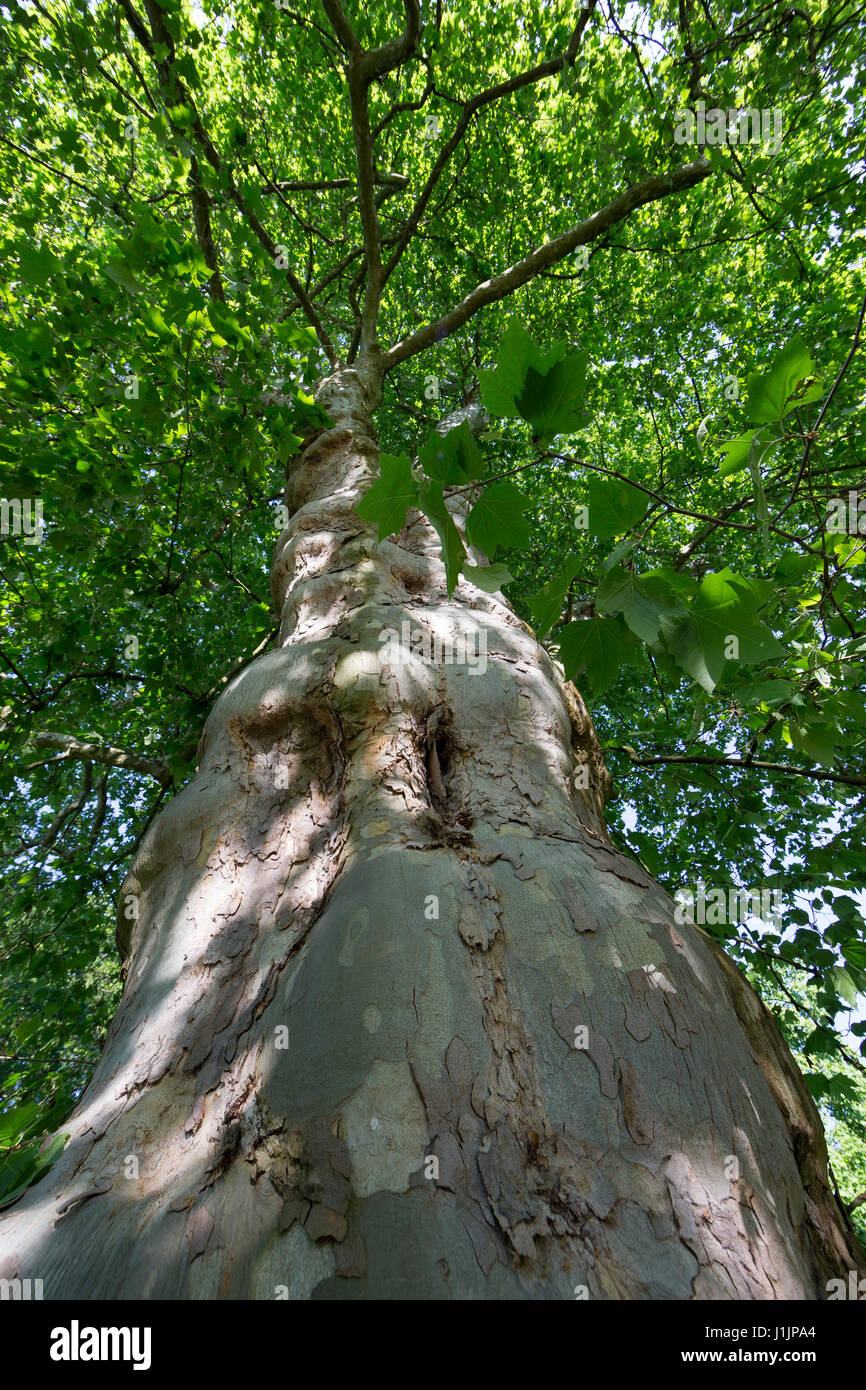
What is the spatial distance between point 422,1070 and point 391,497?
0.96m

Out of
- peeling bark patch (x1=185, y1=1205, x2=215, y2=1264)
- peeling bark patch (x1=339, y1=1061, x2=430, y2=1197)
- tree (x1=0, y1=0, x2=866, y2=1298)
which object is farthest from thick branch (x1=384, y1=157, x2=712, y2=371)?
peeling bark patch (x1=185, y1=1205, x2=215, y2=1264)

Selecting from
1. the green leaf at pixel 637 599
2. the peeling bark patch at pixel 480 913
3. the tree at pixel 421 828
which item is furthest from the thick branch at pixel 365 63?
the peeling bark patch at pixel 480 913

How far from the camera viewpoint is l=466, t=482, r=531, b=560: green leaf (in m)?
1.01

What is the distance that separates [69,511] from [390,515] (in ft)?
9.84

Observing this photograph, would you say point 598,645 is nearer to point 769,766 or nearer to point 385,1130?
point 385,1130

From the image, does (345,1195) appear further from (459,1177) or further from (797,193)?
(797,193)

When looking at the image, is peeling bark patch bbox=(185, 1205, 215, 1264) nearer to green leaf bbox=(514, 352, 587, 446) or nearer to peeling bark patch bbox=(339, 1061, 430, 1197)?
peeling bark patch bbox=(339, 1061, 430, 1197)

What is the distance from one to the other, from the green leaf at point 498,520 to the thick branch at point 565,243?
5077 mm

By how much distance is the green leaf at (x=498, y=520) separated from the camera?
3.31 feet

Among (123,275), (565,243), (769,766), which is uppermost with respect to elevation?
(565,243)

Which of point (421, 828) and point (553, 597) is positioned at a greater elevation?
point (553, 597)

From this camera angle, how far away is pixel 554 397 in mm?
903

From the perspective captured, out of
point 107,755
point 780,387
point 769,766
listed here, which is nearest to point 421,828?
point 780,387

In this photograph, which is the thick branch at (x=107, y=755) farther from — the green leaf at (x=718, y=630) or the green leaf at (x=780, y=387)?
the green leaf at (x=780, y=387)
